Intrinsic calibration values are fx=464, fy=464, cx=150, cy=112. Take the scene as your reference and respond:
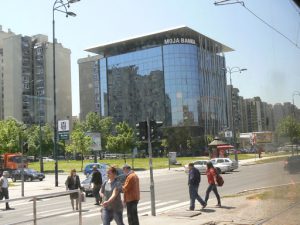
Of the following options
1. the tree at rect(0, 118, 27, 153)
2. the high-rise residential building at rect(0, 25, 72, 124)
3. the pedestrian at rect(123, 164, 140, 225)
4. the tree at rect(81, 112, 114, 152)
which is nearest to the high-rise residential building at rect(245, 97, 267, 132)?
the pedestrian at rect(123, 164, 140, 225)

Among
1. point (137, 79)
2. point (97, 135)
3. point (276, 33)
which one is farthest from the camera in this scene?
point (137, 79)

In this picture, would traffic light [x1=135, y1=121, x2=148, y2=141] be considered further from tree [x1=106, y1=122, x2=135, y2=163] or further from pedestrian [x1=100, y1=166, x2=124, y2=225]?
tree [x1=106, y1=122, x2=135, y2=163]

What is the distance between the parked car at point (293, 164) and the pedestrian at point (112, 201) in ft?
14.5

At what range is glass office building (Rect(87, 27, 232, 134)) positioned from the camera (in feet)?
332

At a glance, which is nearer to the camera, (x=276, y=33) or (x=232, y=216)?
(x=276, y=33)

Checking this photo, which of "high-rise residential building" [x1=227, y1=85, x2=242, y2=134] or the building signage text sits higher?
the building signage text

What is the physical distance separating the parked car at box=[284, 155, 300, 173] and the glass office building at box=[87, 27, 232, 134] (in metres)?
91.6

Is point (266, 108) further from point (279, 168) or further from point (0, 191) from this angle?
point (0, 191)

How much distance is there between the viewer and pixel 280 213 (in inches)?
257

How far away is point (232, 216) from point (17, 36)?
119m

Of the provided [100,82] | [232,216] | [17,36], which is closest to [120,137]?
[232,216]

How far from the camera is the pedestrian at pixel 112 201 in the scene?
30.8ft

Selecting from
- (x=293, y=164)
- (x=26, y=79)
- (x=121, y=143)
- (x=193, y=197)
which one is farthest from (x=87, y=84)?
(x=293, y=164)

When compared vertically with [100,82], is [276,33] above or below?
below
